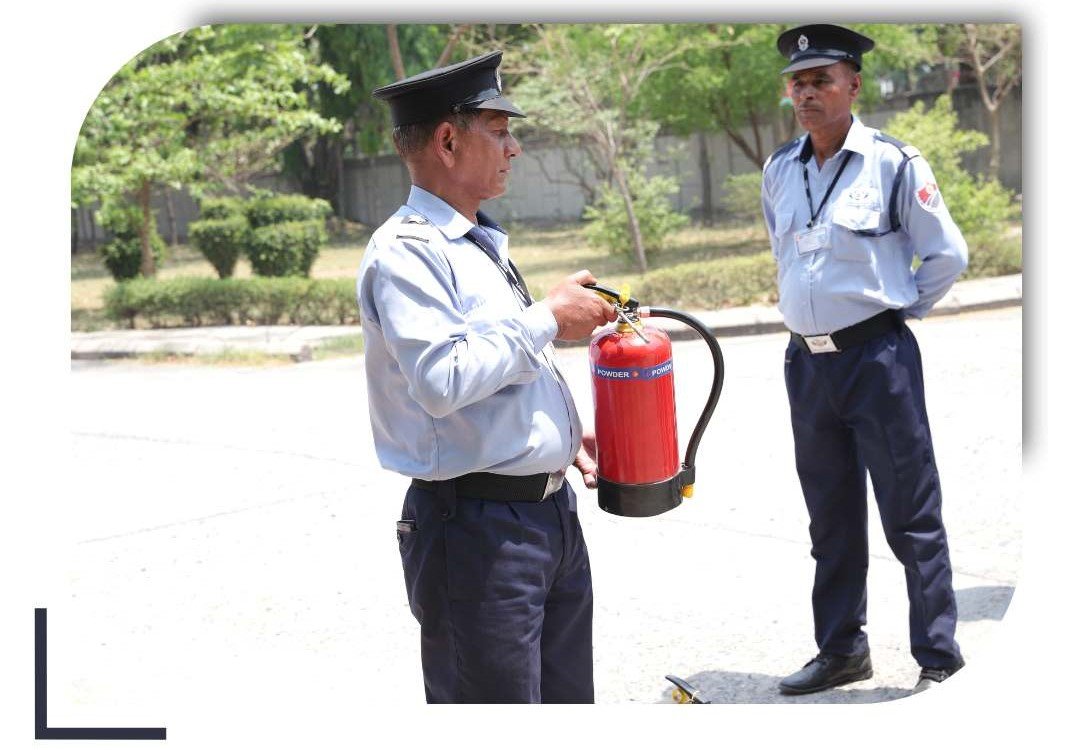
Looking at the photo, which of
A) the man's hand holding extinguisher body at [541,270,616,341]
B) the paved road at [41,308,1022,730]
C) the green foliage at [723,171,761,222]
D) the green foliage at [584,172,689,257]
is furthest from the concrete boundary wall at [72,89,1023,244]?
the man's hand holding extinguisher body at [541,270,616,341]

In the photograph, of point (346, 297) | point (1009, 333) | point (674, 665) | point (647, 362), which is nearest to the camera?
point (647, 362)

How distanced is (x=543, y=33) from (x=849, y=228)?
1254 centimetres

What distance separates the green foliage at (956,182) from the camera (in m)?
13.8

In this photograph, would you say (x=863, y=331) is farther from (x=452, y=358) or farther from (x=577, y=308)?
(x=452, y=358)

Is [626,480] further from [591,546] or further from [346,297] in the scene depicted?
[346,297]

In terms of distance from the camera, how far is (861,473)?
414cm

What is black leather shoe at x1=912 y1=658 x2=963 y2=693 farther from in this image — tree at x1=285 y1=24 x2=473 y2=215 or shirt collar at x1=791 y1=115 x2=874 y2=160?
tree at x1=285 y1=24 x2=473 y2=215

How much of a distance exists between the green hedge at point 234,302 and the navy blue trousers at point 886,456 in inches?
398

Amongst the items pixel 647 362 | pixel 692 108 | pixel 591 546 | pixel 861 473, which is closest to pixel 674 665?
pixel 861 473

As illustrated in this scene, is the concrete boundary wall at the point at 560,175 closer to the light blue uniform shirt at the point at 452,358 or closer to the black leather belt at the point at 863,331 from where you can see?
the black leather belt at the point at 863,331

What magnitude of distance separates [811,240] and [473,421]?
5.51 ft

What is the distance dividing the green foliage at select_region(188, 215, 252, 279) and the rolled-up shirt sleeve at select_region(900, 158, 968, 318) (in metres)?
12.8

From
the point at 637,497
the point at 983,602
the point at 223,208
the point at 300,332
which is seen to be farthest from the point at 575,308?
the point at 223,208

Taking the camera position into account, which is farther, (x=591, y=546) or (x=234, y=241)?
(x=234, y=241)
